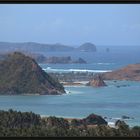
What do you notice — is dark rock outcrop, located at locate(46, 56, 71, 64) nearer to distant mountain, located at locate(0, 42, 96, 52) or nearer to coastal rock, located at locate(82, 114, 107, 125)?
distant mountain, located at locate(0, 42, 96, 52)

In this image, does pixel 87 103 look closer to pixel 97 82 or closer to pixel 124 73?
pixel 97 82

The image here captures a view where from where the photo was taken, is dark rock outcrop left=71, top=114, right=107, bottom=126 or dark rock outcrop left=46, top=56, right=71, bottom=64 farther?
dark rock outcrop left=46, top=56, right=71, bottom=64

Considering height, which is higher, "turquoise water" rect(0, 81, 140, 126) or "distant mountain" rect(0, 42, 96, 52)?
"distant mountain" rect(0, 42, 96, 52)

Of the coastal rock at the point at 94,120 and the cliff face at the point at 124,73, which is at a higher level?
the cliff face at the point at 124,73

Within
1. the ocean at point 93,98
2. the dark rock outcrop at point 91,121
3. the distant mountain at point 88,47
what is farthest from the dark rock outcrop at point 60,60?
the dark rock outcrop at point 91,121

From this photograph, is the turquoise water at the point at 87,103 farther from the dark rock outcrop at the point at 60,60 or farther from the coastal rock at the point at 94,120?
the dark rock outcrop at the point at 60,60

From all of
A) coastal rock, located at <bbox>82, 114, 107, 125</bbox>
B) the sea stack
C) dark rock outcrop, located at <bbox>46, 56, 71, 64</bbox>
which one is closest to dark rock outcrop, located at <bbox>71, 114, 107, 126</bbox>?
coastal rock, located at <bbox>82, 114, 107, 125</bbox>

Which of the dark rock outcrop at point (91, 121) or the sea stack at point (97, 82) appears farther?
the sea stack at point (97, 82)

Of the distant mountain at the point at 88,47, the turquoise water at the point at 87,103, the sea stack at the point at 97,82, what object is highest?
the distant mountain at the point at 88,47
